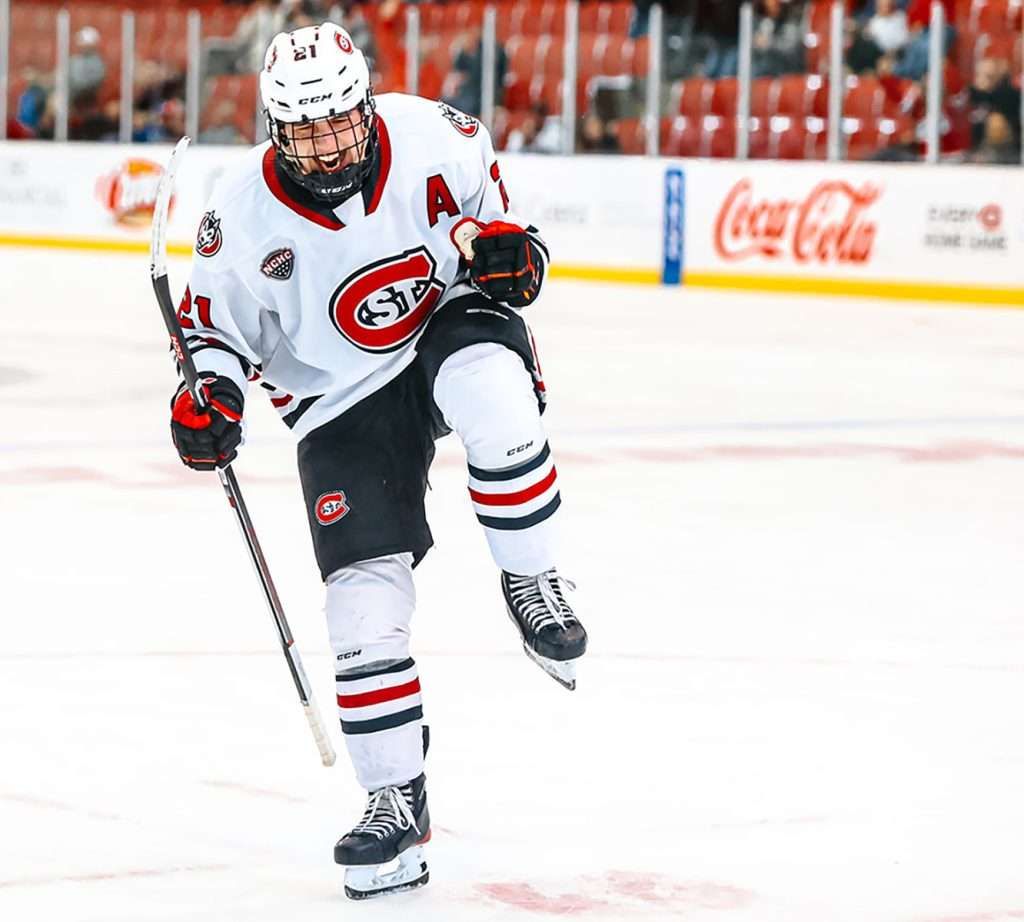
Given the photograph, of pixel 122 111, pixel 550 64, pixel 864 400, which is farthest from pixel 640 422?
pixel 122 111

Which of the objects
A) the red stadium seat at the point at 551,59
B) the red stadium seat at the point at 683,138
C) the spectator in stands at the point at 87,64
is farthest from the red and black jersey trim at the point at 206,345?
the spectator in stands at the point at 87,64

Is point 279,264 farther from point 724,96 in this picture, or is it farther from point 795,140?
point 724,96

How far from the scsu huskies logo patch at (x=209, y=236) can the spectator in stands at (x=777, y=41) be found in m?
11.3

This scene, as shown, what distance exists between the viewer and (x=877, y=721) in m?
3.89

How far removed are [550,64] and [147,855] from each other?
495 inches

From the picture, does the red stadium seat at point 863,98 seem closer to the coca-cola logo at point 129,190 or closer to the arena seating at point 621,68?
the arena seating at point 621,68

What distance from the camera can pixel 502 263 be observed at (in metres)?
3.08

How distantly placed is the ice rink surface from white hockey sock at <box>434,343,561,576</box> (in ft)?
1.38

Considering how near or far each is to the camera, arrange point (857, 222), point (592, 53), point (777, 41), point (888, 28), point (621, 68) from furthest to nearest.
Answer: point (592, 53) < point (621, 68) < point (777, 41) < point (857, 222) < point (888, 28)

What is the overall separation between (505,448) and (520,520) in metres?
0.12

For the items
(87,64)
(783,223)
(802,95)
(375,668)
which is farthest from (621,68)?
(375,668)

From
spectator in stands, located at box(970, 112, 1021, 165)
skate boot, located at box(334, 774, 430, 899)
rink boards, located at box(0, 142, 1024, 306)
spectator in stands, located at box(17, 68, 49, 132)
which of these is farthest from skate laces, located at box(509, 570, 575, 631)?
spectator in stands, located at box(17, 68, 49, 132)

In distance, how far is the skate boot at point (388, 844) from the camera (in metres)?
2.92

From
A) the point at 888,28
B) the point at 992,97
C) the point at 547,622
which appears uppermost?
the point at 888,28
